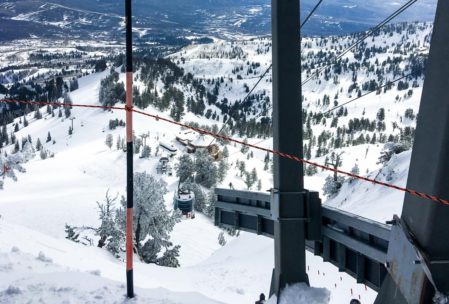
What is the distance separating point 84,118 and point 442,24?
160 m

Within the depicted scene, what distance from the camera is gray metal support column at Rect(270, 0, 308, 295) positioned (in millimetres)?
5621

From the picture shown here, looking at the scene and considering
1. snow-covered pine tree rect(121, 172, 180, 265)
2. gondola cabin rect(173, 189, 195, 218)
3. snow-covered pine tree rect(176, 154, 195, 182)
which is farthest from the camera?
snow-covered pine tree rect(176, 154, 195, 182)

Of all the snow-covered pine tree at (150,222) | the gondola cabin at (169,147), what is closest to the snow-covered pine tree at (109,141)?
the gondola cabin at (169,147)

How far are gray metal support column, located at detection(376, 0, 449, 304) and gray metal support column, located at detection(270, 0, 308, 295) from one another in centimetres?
206

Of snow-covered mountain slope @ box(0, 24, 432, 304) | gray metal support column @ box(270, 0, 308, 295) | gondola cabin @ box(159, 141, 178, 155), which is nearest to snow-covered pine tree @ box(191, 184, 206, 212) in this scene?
snow-covered mountain slope @ box(0, 24, 432, 304)

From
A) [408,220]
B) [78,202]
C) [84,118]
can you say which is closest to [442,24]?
[408,220]

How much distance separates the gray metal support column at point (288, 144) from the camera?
18.4 feet

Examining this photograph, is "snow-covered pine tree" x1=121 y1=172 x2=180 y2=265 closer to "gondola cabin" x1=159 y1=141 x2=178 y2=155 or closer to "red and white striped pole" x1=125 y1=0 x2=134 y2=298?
"red and white striped pole" x1=125 y1=0 x2=134 y2=298

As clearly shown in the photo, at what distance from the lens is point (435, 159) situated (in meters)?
3.61

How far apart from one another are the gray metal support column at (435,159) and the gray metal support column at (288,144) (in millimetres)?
2063

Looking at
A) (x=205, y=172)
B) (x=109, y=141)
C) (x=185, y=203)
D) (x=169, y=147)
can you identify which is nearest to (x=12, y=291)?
(x=185, y=203)

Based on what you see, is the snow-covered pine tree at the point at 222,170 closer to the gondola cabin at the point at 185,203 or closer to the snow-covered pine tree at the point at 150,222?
the gondola cabin at the point at 185,203

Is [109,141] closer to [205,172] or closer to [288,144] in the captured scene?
[205,172]

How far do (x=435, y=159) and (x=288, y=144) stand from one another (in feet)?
7.63
